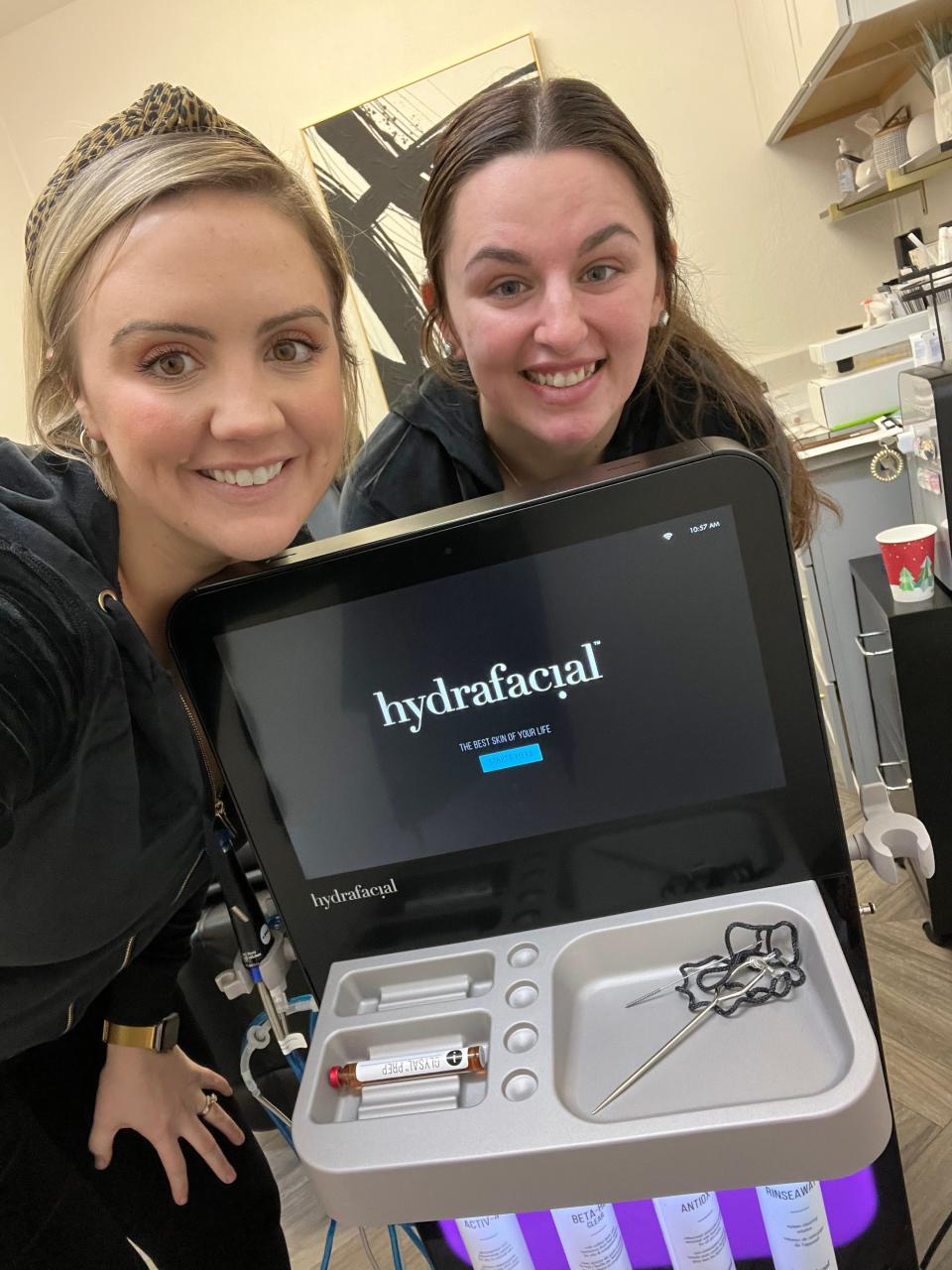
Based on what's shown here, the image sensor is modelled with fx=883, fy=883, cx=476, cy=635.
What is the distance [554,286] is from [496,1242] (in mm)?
805

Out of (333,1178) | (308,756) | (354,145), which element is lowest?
(333,1178)

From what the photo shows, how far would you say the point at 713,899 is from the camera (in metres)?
0.66

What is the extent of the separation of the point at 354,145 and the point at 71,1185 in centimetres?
292

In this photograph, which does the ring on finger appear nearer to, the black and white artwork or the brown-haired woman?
the brown-haired woman

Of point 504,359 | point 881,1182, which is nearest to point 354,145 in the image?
point 504,359

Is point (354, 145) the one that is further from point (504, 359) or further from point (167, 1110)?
point (167, 1110)

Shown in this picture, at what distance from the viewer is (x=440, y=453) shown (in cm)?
97

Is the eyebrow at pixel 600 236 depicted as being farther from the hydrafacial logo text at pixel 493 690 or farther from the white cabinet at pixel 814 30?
the white cabinet at pixel 814 30

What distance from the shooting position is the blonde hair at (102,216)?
627 mm

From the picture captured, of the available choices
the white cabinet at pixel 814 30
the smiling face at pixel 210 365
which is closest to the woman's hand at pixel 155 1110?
the smiling face at pixel 210 365

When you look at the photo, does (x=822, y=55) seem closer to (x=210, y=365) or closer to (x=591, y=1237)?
(x=210, y=365)

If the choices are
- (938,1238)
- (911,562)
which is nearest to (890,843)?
(938,1238)

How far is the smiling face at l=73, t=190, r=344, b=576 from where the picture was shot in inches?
24.0

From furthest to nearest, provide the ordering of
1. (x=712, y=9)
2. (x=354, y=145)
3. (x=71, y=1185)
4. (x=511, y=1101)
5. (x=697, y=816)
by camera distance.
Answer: (x=354, y=145)
(x=712, y=9)
(x=71, y=1185)
(x=697, y=816)
(x=511, y=1101)
